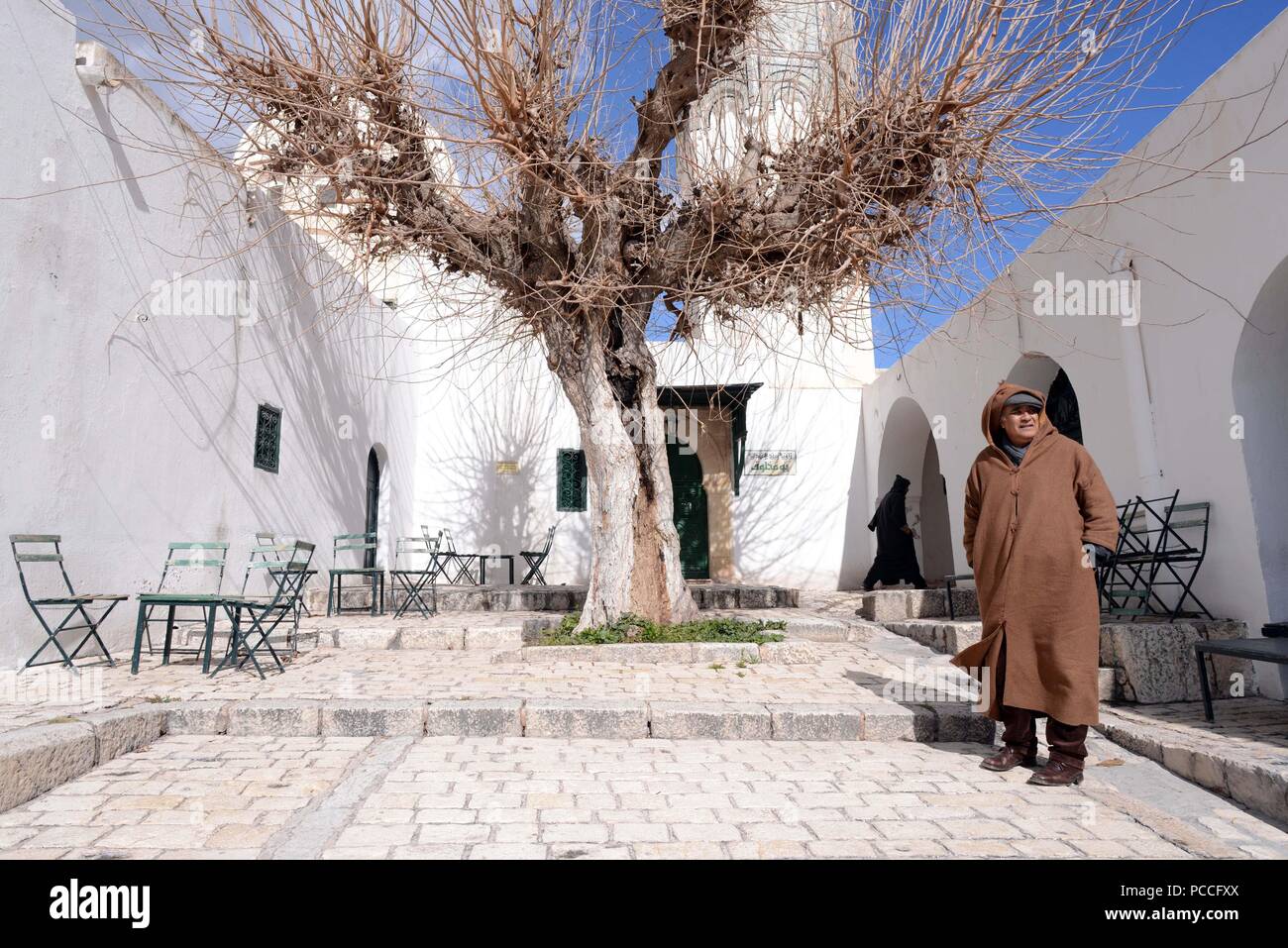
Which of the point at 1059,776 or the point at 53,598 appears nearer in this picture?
the point at 1059,776

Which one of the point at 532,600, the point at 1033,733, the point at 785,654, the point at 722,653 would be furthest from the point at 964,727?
the point at 532,600

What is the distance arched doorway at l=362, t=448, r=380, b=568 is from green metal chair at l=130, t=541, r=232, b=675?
13.9 ft

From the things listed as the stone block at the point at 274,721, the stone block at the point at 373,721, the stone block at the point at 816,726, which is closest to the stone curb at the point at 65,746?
the stone block at the point at 274,721

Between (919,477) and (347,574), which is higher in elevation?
(919,477)

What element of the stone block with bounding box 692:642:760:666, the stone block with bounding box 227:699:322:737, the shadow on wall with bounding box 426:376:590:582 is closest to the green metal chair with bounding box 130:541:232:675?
the stone block with bounding box 227:699:322:737

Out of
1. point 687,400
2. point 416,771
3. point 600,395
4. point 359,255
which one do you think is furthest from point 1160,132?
point 687,400

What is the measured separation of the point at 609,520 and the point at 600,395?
1106 millimetres

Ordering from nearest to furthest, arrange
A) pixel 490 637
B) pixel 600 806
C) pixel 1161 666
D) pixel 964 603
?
pixel 600 806 → pixel 1161 666 → pixel 490 637 → pixel 964 603

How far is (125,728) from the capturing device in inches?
152

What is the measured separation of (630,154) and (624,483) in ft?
9.92

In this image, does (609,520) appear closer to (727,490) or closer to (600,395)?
(600,395)

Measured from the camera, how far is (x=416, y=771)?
3555mm

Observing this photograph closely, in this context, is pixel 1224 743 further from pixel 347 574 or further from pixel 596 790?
pixel 347 574

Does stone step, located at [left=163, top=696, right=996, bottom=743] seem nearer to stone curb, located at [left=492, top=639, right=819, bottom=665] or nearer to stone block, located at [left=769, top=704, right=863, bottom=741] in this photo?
stone block, located at [left=769, top=704, right=863, bottom=741]
